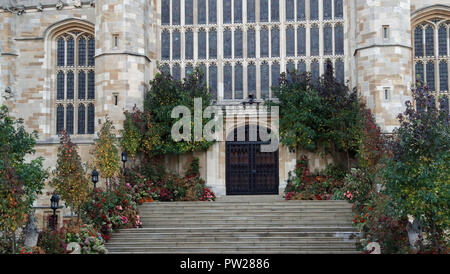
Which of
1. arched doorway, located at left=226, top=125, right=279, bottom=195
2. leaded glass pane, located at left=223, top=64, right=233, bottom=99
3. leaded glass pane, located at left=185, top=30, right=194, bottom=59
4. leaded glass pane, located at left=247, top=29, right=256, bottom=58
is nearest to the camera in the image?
arched doorway, located at left=226, top=125, right=279, bottom=195

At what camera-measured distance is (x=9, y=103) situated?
2258 cm

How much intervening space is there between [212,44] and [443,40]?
902 centimetres

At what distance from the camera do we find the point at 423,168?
11.5m

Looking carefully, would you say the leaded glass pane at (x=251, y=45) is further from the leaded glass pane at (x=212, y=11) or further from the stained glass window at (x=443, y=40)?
the stained glass window at (x=443, y=40)

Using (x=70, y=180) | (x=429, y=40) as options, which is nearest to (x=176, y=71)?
(x=70, y=180)

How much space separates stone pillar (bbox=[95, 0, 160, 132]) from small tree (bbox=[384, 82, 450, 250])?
11.5 m

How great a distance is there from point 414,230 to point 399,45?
938 centimetres

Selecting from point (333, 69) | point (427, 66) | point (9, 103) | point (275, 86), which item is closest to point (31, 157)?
point (9, 103)

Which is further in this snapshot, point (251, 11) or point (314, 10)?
point (251, 11)

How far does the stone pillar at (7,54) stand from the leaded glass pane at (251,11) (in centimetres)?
951

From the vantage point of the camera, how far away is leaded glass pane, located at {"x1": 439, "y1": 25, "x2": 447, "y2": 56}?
861 inches

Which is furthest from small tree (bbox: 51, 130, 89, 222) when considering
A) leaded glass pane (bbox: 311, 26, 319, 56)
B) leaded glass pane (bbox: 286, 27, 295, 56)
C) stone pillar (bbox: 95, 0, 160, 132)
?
leaded glass pane (bbox: 311, 26, 319, 56)

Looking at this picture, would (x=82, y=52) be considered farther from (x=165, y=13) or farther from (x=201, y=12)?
(x=201, y=12)

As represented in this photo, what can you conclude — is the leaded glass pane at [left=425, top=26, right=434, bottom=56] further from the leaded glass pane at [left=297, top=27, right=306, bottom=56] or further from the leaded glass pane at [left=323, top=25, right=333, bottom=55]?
the leaded glass pane at [left=297, top=27, right=306, bottom=56]
